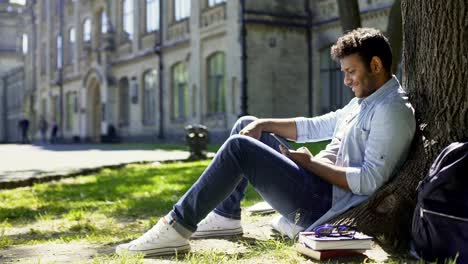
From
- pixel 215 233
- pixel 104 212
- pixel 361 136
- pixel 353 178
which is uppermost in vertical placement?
pixel 361 136

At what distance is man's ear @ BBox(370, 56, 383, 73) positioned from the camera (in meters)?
3.39

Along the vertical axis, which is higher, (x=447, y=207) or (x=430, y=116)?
(x=430, y=116)

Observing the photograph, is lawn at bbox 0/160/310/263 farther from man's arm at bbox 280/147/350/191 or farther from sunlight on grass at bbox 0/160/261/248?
man's arm at bbox 280/147/350/191

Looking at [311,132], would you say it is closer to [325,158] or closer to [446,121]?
[325,158]

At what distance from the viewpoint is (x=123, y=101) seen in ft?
105

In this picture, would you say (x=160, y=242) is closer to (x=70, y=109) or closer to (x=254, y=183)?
(x=254, y=183)

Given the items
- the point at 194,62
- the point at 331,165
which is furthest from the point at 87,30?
the point at 331,165

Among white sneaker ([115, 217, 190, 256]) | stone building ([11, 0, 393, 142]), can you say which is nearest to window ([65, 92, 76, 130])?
stone building ([11, 0, 393, 142])

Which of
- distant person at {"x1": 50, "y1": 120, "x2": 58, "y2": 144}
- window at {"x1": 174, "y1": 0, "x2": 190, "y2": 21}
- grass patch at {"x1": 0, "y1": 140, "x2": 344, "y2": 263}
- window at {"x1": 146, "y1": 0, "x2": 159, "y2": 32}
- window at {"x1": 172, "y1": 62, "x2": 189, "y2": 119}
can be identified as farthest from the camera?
distant person at {"x1": 50, "y1": 120, "x2": 58, "y2": 144}

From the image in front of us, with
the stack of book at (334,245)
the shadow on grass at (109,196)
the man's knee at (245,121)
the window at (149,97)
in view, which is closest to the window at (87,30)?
the window at (149,97)

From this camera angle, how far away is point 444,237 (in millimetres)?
2924

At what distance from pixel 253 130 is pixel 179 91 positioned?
22632 millimetres

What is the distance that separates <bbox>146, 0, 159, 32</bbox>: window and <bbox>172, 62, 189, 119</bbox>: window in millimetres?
2933

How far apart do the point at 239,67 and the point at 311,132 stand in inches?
687
